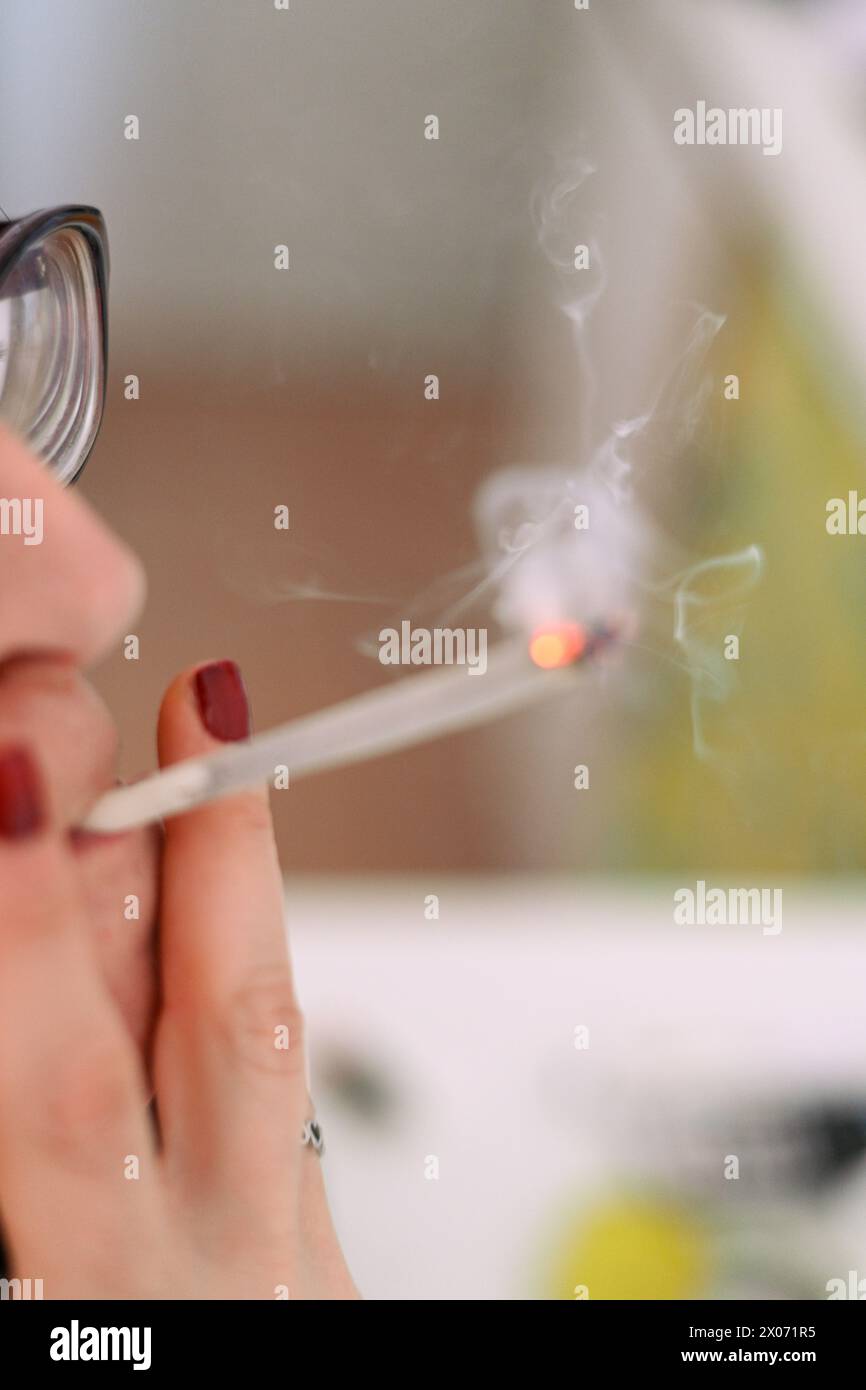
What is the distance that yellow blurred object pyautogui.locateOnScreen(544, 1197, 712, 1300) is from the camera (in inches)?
19.4

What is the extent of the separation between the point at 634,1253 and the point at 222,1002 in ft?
0.91

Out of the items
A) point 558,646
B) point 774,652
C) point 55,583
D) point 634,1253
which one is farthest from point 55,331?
point 634,1253

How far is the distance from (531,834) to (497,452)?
0.19m

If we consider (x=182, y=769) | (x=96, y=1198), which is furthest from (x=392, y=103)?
(x=96, y=1198)

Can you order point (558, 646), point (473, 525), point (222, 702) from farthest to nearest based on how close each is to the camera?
point (473, 525), point (222, 702), point (558, 646)

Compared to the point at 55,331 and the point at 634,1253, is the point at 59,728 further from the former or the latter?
the point at 634,1253

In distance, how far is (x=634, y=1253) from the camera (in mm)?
511

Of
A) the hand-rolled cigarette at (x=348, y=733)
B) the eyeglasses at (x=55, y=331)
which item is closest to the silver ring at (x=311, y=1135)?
the hand-rolled cigarette at (x=348, y=733)

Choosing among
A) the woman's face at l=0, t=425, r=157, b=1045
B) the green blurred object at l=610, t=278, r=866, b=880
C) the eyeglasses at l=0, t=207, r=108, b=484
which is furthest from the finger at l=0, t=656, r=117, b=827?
the green blurred object at l=610, t=278, r=866, b=880

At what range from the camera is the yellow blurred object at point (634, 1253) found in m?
0.49

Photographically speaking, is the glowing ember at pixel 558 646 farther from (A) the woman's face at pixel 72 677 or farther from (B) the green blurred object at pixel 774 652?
(B) the green blurred object at pixel 774 652

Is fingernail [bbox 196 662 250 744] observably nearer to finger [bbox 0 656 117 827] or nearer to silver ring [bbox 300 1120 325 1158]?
finger [bbox 0 656 117 827]
